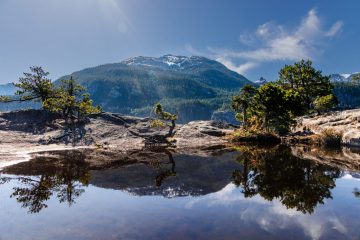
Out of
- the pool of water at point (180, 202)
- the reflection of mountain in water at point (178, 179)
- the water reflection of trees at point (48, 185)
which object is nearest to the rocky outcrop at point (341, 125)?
the reflection of mountain in water at point (178, 179)

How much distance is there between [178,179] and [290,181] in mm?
8030

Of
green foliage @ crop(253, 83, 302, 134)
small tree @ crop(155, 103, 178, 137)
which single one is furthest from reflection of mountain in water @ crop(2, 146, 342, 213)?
green foliage @ crop(253, 83, 302, 134)

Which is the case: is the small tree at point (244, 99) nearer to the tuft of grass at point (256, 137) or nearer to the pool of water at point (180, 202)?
the tuft of grass at point (256, 137)

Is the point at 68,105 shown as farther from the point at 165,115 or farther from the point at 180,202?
the point at 180,202

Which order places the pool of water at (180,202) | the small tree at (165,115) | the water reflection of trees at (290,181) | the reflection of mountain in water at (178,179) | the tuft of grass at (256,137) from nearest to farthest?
the pool of water at (180,202) < the water reflection of trees at (290,181) < the reflection of mountain in water at (178,179) < the tuft of grass at (256,137) < the small tree at (165,115)

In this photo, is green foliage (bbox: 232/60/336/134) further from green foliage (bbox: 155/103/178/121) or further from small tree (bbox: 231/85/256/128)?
green foliage (bbox: 155/103/178/121)

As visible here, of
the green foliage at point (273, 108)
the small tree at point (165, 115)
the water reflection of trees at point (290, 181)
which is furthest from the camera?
the green foliage at point (273, 108)

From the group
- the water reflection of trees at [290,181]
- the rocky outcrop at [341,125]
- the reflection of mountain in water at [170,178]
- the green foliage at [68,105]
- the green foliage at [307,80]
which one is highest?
the green foliage at [307,80]

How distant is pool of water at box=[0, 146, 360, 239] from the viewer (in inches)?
491

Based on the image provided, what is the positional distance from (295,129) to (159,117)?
95.4 ft

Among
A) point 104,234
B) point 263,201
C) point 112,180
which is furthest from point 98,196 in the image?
point 263,201

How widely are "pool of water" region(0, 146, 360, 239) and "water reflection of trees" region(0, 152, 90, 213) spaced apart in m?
0.06

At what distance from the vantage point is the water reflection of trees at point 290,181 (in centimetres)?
1676

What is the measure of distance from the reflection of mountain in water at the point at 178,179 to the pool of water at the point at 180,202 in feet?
0.22
